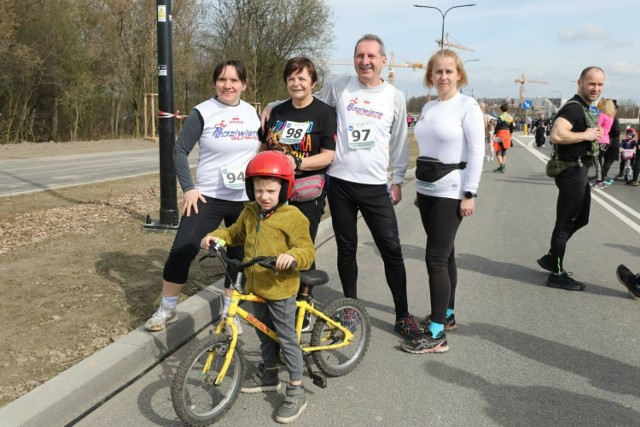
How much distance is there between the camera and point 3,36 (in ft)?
76.9

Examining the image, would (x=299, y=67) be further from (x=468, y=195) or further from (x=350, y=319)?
(x=350, y=319)

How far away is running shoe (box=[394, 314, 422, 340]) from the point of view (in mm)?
4171

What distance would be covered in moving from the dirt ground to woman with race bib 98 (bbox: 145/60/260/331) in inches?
22.6

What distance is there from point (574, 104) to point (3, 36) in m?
24.4

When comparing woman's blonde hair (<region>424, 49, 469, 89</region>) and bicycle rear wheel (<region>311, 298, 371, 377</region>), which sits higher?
woman's blonde hair (<region>424, 49, 469, 89</region>)

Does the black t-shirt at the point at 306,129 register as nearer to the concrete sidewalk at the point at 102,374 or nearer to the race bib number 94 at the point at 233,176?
the race bib number 94 at the point at 233,176

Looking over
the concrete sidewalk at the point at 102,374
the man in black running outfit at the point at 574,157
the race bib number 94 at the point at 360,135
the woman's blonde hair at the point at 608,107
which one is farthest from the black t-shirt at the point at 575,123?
the concrete sidewalk at the point at 102,374

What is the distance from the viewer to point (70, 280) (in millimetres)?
5109

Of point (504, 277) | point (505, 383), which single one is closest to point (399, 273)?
point (505, 383)

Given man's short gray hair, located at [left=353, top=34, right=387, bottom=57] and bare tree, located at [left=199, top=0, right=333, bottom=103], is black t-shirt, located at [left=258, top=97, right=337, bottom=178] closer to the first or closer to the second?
man's short gray hair, located at [left=353, top=34, right=387, bottom=57]

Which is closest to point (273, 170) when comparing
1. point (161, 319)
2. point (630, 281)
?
point (161, 319)

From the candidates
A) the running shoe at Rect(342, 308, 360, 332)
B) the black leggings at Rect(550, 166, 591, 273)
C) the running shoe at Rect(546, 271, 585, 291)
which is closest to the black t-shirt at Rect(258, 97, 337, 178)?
the running shoe at Rect(342, 308, 360, 332)

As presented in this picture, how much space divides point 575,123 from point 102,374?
Result: 14.7 ft

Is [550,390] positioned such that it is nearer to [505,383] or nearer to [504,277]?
[505,383]
